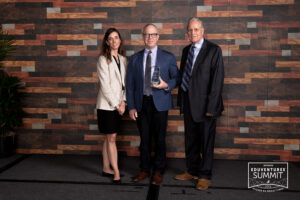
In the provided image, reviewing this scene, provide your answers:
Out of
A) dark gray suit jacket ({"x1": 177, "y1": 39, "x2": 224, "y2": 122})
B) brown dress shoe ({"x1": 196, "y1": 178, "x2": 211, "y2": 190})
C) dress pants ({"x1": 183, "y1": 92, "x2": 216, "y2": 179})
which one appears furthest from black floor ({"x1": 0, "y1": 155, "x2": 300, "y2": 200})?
dark gray suit jacket ({"x1": 177, "y1": 39, "x2": 224, "y2": 122})

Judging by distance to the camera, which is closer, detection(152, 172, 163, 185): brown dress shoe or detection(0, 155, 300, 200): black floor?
detection(0, 155, 300, 200): black floor

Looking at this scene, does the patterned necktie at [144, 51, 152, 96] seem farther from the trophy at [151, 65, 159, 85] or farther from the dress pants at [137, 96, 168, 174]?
the trophy at [151, 65, 159, 85]

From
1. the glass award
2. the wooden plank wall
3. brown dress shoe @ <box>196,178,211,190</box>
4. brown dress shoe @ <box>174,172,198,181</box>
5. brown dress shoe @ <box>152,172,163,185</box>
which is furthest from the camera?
the wooden plank wall

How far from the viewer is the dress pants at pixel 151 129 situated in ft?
9.10

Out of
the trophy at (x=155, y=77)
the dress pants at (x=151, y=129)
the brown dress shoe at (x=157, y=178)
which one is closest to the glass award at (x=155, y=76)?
the trophy at (x=155, y=77)

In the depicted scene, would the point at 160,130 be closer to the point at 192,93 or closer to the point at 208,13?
the point at 192,93

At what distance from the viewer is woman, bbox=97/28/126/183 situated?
2.72 meters

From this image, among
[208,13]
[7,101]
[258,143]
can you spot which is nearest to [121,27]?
[208,13]

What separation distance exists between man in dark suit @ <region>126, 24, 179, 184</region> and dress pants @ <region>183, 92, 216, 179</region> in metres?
0.25

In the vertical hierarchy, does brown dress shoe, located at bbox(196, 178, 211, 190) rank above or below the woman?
below

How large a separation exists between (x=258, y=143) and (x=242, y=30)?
1485 millimetres

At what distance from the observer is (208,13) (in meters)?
3.49

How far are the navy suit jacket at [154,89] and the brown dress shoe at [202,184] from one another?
80 centimetres

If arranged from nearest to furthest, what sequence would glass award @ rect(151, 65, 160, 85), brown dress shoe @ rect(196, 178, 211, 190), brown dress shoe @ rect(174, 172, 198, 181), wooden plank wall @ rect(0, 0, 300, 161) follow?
glass award @ rect(151, 65, 160, 85)
brown dress shoe @ rect(196, 178, 211, 190)
brown dress shoe @ rect(174, 172, 198, 181)
wooden plank wall @ rect(0, 0, 300, 161)
